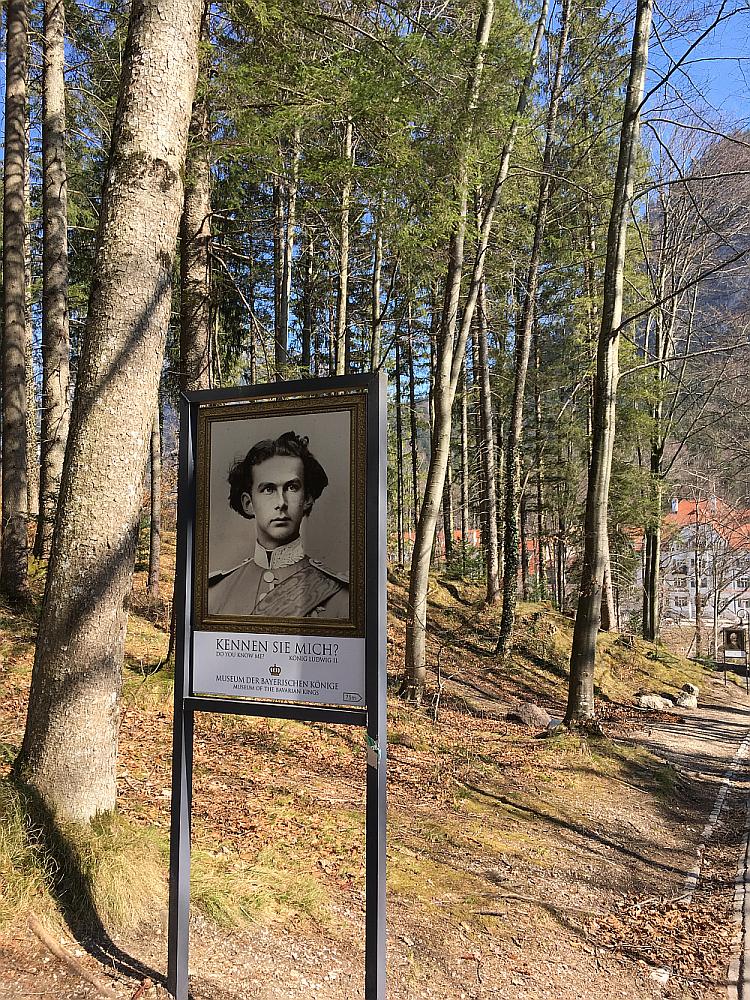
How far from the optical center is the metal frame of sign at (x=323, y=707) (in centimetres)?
304

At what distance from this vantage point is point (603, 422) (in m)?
10.2

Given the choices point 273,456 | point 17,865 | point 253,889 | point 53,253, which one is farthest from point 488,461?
point 17,865

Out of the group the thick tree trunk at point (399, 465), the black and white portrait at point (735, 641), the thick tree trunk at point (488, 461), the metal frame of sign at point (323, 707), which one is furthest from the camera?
the black and white portrait at point (735, 641)

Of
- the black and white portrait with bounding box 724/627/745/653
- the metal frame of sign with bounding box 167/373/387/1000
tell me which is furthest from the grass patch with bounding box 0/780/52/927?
the black and white portrait with bounding box 724/627/745/653

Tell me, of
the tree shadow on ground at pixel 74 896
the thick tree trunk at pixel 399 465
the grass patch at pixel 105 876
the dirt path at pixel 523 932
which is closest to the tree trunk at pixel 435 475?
the dirt path at pixel 523 932

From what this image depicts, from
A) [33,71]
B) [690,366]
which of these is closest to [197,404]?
[33,71]

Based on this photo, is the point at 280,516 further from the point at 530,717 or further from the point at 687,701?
the point at 687,701

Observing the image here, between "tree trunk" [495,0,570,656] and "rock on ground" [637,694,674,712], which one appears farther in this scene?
"tree trunk" [495,0,570,656]

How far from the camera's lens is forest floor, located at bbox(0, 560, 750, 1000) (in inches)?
151

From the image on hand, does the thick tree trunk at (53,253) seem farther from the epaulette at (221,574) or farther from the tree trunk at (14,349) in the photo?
the epaulette at (221,574)

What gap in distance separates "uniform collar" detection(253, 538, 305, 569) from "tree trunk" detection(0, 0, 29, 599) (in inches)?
245

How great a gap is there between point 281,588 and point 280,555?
15 centimetres

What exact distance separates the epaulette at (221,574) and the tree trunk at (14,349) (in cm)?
598

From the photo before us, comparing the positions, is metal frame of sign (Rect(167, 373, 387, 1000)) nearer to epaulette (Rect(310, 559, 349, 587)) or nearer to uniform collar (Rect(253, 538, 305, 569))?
epaulette (Rect(310, 559, 349, 587))
